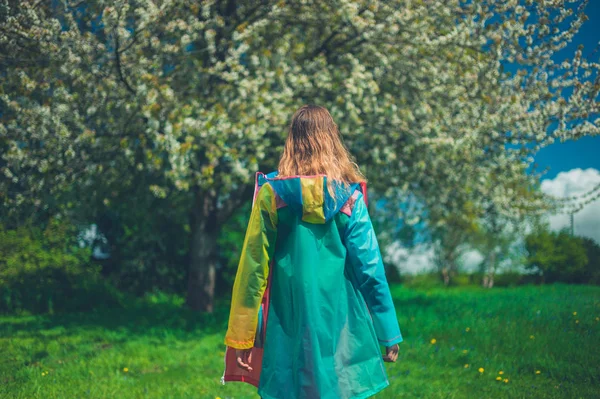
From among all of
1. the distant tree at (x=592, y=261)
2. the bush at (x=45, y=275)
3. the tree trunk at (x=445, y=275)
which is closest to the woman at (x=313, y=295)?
the bush at (x=45, y=275)

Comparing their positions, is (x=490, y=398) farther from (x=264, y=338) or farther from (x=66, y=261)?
(x=66, y=261)

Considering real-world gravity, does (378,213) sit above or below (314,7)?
below

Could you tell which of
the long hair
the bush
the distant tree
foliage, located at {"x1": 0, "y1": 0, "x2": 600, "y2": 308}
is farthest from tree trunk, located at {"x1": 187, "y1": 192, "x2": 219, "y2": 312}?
the distant tree

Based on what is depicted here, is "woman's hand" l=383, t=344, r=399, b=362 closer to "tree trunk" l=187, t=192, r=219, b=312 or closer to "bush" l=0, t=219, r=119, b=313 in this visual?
"tree trunk" l=187, t=192, r=219, b=312

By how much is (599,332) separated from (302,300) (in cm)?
635

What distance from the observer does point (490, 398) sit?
18.4 ft

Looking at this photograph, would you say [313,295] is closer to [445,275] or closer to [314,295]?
[314,295]

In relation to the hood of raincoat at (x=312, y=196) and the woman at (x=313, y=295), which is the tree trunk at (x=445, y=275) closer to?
the woman at (x=313, y=295)

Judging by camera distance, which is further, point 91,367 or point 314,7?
point 314,7

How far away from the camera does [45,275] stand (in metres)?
11.1

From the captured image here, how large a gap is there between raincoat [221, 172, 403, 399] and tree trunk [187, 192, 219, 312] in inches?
309

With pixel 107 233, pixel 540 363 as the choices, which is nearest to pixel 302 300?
pixel 540 363

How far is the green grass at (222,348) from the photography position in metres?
5.99

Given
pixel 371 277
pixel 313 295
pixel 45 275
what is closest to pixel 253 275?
pixel 313 295
